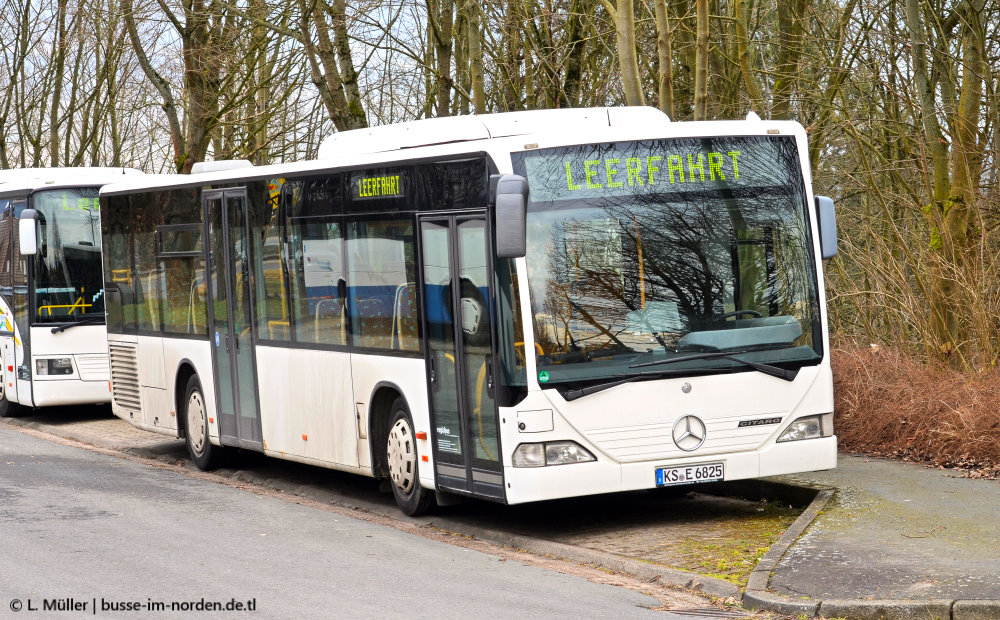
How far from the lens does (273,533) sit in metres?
10.5

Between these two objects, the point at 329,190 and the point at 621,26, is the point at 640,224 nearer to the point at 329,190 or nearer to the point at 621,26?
the point at 329,190

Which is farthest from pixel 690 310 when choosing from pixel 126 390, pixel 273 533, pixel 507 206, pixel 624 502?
pixel 126 390

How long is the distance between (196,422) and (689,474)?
7.08 m

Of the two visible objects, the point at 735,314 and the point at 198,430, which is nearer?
the point at 735,314

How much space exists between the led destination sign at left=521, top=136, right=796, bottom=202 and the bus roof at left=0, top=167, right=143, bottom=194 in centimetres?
1116

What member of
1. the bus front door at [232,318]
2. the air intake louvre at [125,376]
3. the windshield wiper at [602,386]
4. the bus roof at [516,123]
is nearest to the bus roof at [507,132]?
the bus roof at [516,123]

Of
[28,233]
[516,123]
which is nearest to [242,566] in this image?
[516,123]

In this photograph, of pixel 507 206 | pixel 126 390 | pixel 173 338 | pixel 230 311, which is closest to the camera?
pixel 507 206

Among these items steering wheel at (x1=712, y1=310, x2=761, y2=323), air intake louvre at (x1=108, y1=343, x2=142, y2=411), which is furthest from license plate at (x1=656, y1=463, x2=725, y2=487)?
air intake louvre at (x1=108, y1=343, x2=142, y2=411)

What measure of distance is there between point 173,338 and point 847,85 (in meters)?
10.6

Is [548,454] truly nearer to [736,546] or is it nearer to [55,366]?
[736,546]

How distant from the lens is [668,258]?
9.62 metres

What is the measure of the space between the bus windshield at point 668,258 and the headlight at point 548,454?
0.47m

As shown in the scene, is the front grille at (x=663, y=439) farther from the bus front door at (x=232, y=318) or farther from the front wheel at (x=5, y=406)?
the front wheel at (x=5, y=406)
